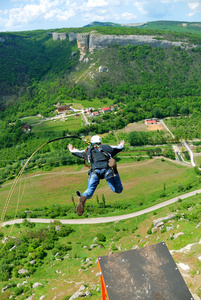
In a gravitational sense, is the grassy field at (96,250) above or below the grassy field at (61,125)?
above

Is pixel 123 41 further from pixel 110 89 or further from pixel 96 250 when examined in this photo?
pixel 96 250

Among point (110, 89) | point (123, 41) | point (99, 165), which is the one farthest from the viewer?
point (123, 41)

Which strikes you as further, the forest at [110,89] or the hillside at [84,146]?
the forest at [110,89]

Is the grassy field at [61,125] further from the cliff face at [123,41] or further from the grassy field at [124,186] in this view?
the cliff face at [123,41]

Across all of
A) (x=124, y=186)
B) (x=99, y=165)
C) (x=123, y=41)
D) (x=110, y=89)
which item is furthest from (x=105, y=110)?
(x=99, y=165)

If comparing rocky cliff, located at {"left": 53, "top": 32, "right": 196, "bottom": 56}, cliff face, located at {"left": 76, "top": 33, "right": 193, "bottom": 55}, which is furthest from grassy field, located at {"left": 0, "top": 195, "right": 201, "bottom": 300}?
A: cliff face, located at {"left": 76, "top": 33, "right": 193, "bottom": 55}

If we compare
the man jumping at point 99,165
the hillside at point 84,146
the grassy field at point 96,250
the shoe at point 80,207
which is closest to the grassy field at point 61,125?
the hillside at point 84,146

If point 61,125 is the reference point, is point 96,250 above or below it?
above

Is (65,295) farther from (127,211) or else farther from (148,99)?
(148,99)
